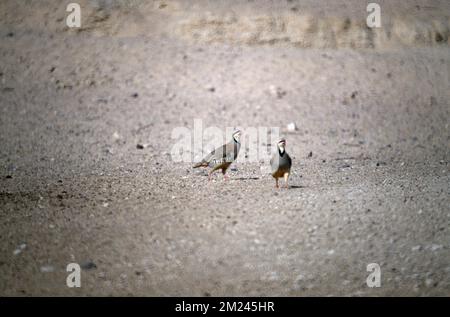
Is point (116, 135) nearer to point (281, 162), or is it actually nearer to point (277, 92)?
point (277, 92)

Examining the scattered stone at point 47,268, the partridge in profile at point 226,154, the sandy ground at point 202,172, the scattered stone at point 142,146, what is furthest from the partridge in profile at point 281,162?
the scattered stone at point 142,146

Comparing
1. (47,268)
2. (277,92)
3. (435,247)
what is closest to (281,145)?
(435,247)

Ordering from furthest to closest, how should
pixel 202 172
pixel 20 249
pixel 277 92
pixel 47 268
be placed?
pixel 277 92, pixel 202 172, pixel 20 249, pixel 47 268

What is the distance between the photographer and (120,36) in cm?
1413

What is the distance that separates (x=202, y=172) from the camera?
8508 millimetres

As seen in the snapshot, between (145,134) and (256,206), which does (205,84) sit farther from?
(256,206)

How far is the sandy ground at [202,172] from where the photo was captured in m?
5.52

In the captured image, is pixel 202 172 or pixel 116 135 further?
pixel 116 135
